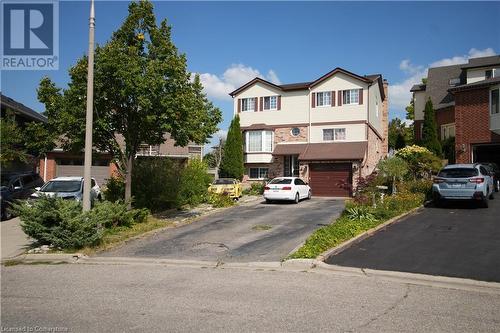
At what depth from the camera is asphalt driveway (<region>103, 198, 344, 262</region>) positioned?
10.5 metres

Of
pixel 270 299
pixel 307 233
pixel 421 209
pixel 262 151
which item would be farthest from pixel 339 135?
pixel 270 299

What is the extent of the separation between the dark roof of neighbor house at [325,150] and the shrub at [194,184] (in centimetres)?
972

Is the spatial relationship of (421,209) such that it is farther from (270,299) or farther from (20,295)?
(20,295)

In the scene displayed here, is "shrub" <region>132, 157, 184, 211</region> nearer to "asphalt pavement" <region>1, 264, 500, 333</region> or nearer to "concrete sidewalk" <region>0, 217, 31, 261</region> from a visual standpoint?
"concrete sidewalk" <region>0, 217, 31, 261</region>

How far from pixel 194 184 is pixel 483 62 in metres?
27.3

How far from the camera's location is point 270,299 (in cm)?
650

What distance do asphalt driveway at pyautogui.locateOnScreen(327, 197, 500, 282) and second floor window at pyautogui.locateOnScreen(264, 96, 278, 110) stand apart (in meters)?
19.7

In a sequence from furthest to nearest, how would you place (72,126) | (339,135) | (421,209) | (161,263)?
1. (339,135)
2. (421,209)
3. (72,126)
4. (161,263)

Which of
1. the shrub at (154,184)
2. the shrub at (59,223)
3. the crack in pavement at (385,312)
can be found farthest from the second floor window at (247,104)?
the crack in pavement at (385,312)

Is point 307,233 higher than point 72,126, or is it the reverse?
point 72,126

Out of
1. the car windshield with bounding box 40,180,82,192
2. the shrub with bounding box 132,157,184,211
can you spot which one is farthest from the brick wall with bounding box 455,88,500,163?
the car windshield with bounding box 40,180,82,192

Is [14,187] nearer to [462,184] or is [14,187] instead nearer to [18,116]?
[18,116]

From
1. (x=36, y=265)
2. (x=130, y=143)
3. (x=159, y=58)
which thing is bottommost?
(x=36, y=265)

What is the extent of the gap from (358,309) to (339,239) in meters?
5.03
